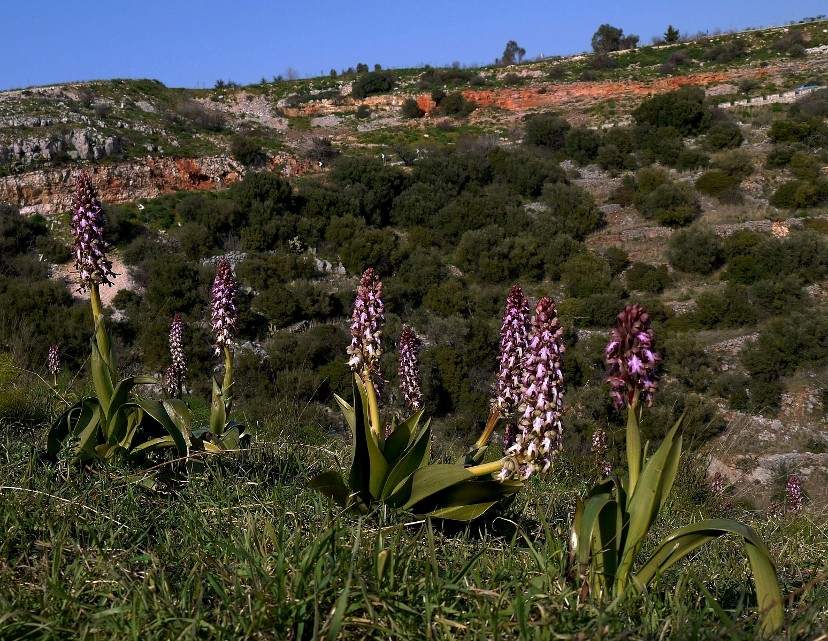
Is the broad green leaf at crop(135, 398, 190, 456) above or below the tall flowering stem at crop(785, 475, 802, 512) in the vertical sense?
above

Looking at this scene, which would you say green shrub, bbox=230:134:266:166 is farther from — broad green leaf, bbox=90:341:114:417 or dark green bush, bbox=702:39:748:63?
dark green bush, bbox=702:39:748:63

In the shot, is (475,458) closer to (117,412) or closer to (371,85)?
(117,412)

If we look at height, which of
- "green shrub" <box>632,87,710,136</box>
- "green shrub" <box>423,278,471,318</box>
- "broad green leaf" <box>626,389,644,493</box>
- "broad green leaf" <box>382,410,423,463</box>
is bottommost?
"green shrub" <box>423,278,471,318</box>

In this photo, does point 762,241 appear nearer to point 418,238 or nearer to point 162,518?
point 418,238

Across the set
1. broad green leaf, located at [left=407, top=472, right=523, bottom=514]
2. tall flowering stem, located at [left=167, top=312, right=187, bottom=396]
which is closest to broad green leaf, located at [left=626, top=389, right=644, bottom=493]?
broad green leaf, located at [left=407, top=472, right=523, bottom=514]

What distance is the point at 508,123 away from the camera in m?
38.6

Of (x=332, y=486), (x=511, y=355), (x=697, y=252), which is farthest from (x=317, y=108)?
(x=332, y=486)

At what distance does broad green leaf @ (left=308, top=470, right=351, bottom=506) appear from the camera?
2.67 m

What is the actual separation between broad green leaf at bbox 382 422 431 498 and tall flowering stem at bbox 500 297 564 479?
1.50 ft

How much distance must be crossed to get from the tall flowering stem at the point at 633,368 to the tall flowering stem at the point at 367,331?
1.33 m

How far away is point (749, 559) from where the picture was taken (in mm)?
1939

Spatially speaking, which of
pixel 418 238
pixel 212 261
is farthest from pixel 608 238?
pixel 212 261

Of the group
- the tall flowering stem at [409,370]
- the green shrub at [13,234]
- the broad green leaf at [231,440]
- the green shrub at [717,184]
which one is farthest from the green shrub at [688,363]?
the green shrub at [13,234]

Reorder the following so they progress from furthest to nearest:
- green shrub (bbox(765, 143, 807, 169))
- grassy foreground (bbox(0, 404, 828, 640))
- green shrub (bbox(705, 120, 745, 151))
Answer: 1. green shrub (bbox(705, 120, 745, 151))
2. green shrub (bbox(765, 143, 807, 169))
3. grassy foreground (bbox(0, 404, 828, 640))
